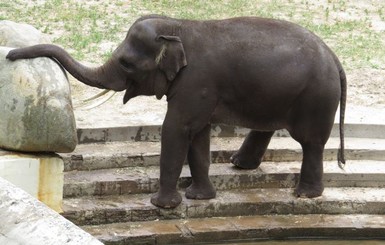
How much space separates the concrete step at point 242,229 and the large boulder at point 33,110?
2.71 feet

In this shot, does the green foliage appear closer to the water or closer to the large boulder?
the large boulder

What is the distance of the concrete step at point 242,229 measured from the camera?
8.68 meters

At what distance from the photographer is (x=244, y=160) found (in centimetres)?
958

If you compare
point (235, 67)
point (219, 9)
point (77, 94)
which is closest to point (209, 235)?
point (235, 67)

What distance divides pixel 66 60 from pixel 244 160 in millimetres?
1784

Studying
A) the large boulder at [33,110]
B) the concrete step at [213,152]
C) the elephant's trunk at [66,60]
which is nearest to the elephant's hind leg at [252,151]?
the concrete step at [213,152]

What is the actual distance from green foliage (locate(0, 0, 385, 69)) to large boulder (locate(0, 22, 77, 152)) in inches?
141

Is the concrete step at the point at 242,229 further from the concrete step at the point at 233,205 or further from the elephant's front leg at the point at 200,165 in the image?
the elephant's front leg at the point at 200,165

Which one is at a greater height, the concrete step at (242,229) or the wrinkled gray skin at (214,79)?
the wrinkled gray skin at (214,79)

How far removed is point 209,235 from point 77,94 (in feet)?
8.51

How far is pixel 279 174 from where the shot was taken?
9.62m

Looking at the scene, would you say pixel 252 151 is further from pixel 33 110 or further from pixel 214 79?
pixel 33 110

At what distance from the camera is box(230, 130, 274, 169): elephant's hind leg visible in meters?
9.58

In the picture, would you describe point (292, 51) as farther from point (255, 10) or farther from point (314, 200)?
point (255, 10)
